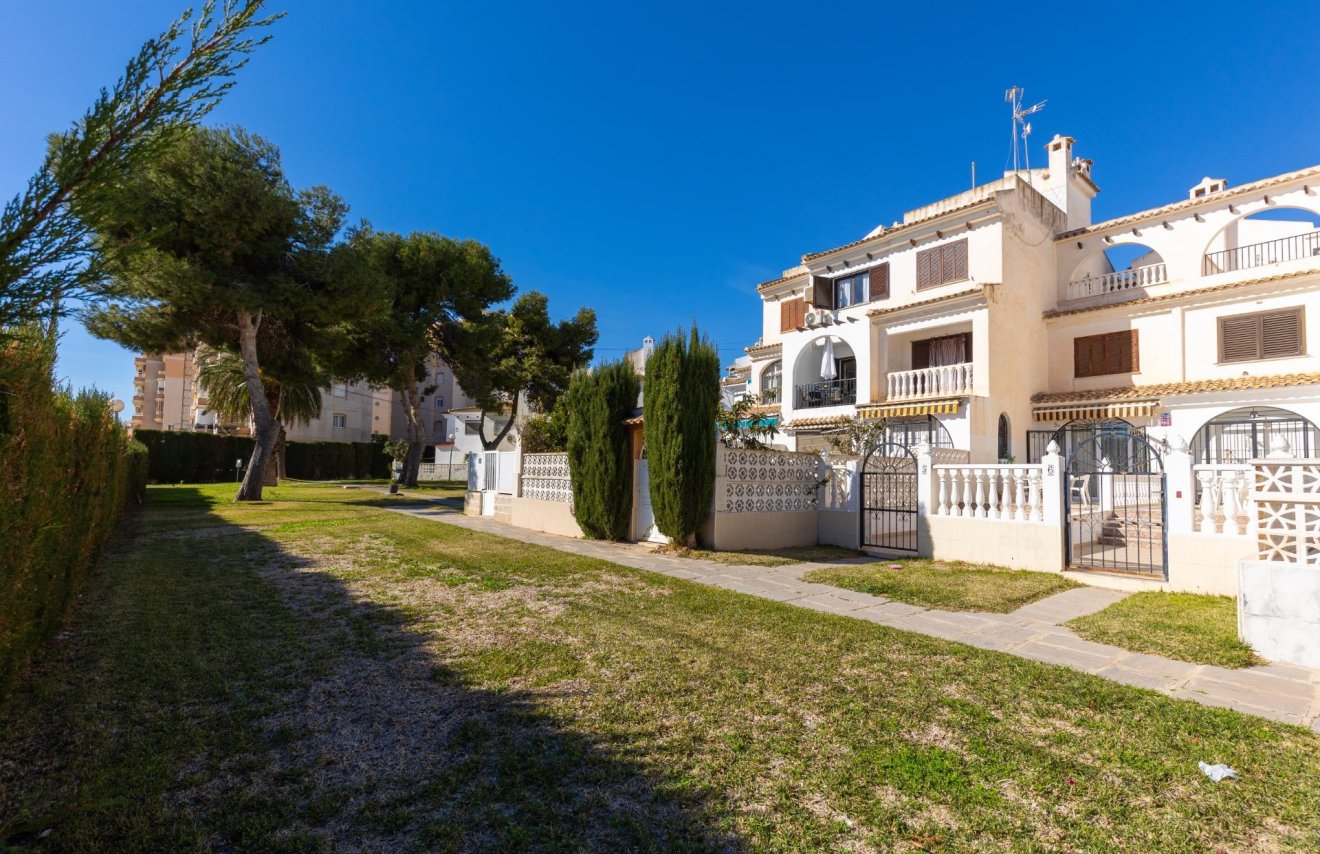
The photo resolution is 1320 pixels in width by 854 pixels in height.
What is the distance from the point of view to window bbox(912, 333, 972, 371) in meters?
20.1

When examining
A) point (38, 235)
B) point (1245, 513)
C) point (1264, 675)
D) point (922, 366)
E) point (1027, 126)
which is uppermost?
point (1027, 126)

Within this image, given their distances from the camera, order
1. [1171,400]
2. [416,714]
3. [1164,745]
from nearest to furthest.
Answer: [1164,745]
[416,714]
[1171,400]

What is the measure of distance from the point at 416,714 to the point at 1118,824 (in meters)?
3.65

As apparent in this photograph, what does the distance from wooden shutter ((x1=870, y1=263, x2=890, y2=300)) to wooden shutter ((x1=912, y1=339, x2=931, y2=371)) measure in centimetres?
215

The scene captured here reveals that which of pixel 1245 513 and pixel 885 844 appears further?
pixel 1245 513

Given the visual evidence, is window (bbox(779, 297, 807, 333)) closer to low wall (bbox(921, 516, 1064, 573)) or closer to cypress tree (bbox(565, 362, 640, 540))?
cypress tree (bbox(565, 362, 640, 540))

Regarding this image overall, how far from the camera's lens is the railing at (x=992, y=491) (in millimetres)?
9242

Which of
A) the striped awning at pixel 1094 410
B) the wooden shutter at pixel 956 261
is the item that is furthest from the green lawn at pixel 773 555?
the wooden shutter at pixel 956 261

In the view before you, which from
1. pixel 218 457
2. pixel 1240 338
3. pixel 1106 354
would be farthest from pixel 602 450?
pixel 218 457

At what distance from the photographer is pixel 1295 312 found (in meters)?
16.3

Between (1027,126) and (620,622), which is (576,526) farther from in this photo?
(1027,126)

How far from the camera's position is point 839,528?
1204 cm

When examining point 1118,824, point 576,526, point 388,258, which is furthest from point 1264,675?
point 388,258

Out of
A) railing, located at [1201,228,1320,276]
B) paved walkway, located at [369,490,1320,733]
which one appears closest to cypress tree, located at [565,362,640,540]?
paved walkway, located at [369,490,1320,733]
